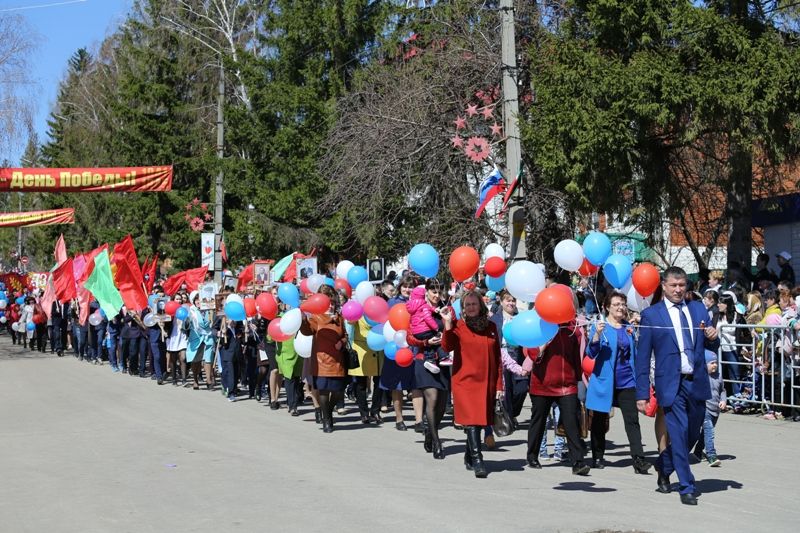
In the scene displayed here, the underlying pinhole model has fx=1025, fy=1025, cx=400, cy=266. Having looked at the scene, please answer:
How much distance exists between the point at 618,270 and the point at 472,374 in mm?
1887

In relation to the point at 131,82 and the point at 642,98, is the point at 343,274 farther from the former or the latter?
the point at 131,82

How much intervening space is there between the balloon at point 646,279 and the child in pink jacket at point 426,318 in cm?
242

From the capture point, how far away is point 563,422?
376 inches

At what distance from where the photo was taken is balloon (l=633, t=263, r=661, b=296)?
29.7 ft

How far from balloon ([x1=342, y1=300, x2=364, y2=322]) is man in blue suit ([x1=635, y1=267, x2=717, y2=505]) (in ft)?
17.2

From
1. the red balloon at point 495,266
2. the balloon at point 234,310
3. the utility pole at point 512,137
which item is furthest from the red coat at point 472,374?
the balloon at point 234,310

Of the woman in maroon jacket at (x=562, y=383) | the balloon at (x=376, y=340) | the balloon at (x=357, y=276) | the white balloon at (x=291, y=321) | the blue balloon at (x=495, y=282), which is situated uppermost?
the balloon at (x=357, y=276)

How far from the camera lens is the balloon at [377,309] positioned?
1232cm

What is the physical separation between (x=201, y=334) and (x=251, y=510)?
38.5 ft

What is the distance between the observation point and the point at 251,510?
310 inches

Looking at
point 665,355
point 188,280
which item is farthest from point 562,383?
point 188,280

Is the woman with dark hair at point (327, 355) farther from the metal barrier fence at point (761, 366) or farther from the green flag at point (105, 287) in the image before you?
the green flag at point (105, 287)

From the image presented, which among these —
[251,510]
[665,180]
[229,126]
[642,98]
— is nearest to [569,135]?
[642,98]

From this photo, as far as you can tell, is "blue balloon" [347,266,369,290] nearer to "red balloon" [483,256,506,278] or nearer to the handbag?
"red balloon" [483,256,506,278]
